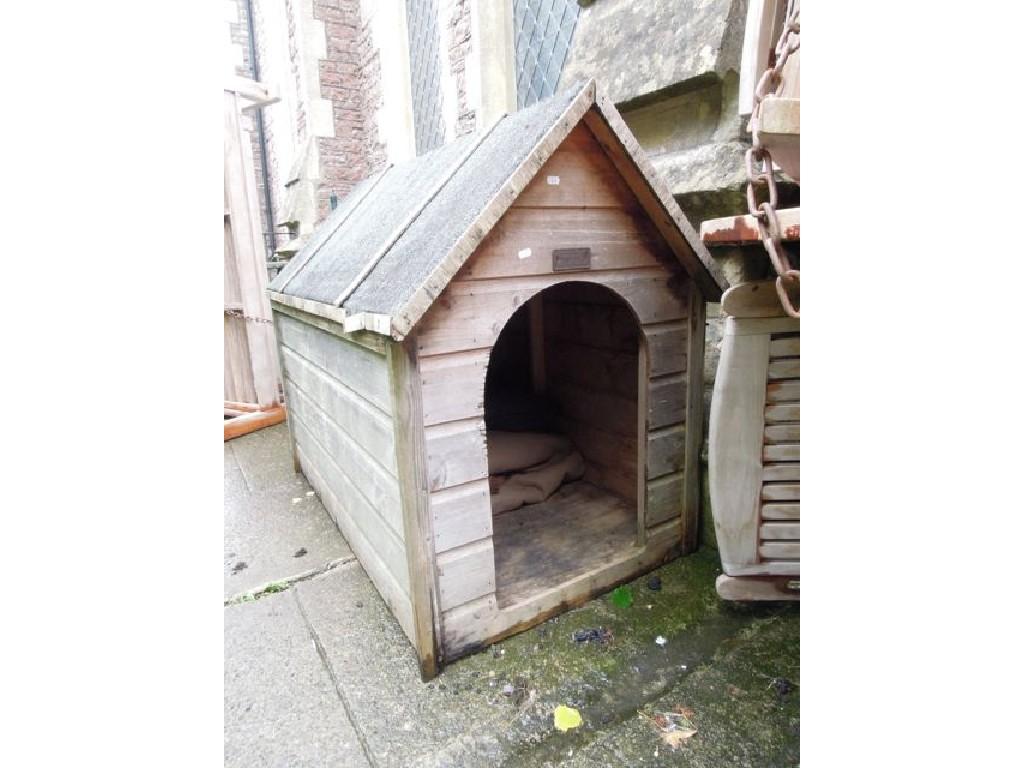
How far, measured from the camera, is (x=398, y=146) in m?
7.87

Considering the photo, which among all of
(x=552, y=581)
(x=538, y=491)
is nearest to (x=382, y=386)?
(x=552, y=581)

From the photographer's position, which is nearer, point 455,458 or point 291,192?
point 455,458

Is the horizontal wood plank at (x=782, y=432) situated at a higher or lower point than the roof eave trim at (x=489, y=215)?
lower

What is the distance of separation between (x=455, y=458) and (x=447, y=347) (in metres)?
0.39

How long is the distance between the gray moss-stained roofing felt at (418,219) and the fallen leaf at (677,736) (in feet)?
5.12

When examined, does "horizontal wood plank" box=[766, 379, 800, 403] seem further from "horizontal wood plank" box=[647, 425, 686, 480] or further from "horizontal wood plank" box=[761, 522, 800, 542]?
"horizontal wood plank" box=[647, 425, 686, 480]

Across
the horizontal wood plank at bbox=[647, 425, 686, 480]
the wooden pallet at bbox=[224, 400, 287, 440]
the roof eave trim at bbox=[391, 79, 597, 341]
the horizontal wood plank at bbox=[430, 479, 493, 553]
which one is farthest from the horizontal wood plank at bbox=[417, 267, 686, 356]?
the wooden pallet at bbox=[224, 400, 287, 440]

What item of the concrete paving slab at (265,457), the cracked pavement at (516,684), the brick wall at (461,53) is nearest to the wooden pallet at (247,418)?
the concrete paving slab at (265,457)

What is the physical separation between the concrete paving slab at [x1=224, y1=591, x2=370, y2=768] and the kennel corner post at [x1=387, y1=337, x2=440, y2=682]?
0.36 meters

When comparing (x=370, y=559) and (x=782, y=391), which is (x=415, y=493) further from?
(x=782, y=391)

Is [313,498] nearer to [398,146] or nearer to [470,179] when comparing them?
[470,179]

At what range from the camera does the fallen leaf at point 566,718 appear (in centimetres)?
191

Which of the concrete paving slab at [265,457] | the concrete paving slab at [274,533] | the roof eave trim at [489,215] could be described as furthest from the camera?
the concrete paving slab at [265,457]

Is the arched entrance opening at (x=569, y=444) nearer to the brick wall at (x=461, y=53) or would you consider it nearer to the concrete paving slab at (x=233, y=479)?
the concrete paving slab at (x=233, y=479)
